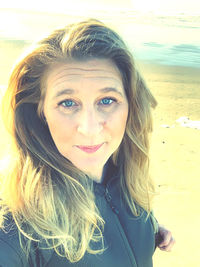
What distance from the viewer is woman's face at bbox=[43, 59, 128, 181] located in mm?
1764

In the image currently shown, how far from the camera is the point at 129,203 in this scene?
7.10 feet

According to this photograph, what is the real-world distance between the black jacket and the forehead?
60 cm

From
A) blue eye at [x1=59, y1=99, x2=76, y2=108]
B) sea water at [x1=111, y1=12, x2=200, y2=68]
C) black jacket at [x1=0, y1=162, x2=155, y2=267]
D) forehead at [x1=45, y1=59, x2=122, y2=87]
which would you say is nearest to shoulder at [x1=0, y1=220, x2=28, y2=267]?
black jacket at [x1=0, y1=162, x2=155, y2=267]

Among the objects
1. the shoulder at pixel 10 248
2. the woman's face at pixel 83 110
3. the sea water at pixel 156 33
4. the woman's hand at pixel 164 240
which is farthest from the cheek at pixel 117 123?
the sea water at pixel 156 33

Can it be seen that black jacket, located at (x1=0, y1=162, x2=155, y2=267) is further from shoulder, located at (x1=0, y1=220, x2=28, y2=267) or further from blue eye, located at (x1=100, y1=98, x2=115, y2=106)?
blue eye, located at (x1=100, y1=98, x2=115, y2=106)

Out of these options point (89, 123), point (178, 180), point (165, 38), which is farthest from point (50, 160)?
point (165, 38)

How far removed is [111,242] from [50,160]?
52cm

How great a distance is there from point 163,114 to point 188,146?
2375 millimetres

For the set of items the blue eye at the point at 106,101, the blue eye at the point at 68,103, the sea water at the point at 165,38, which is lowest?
the sea water at the point at 165,38

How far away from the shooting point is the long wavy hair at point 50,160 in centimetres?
172

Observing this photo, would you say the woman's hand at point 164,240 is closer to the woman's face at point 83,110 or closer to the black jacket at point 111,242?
the black jacket at point 111,242

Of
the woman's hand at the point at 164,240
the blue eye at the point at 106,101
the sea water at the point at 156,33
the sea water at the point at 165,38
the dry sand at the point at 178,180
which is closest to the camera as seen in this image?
the blue eye at the point at 106,101

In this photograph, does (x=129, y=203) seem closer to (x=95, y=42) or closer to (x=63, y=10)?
(x=95, y=42)

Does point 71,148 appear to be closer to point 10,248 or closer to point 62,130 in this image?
point 62,130
